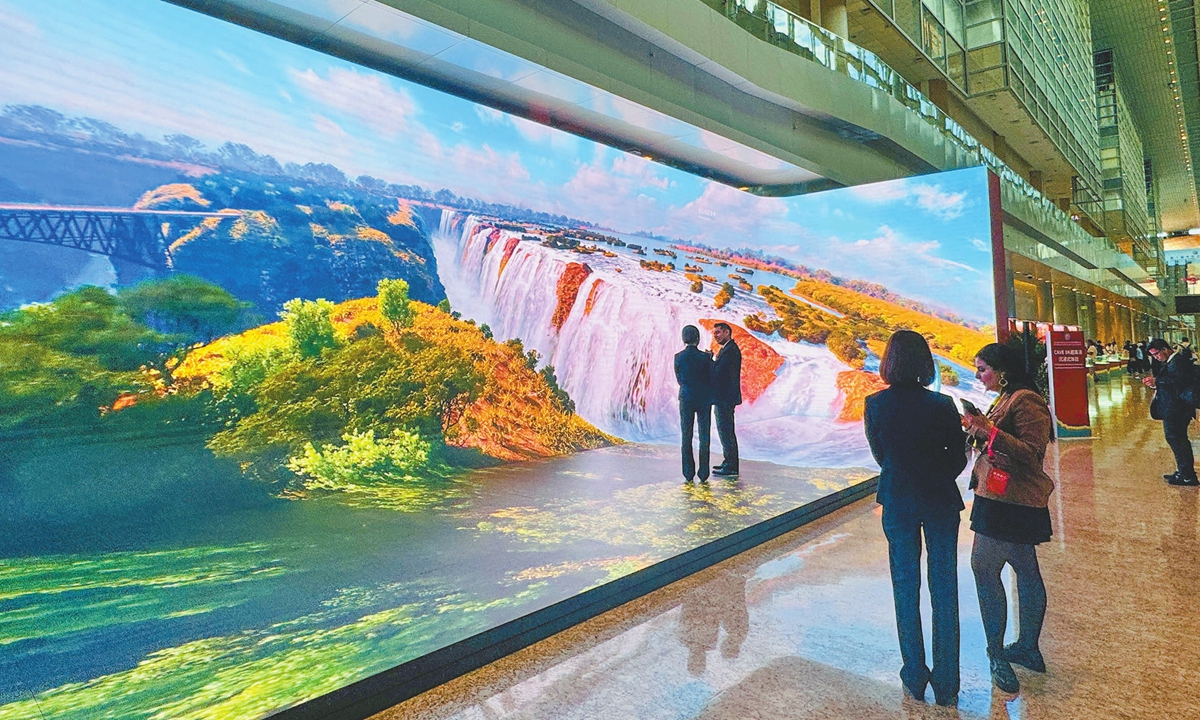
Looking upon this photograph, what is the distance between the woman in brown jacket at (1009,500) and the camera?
2.16 meters

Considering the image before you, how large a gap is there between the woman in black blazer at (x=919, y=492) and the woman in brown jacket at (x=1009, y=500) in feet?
0.59

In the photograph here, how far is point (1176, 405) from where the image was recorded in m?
5.16

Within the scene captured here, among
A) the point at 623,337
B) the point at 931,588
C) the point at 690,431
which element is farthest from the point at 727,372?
the point at 931,588

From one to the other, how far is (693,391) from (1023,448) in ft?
10.8

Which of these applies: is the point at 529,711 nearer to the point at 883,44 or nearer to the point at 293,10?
the point at 293,10

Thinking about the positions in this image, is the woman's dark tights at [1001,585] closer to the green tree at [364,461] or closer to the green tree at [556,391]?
the green tree at [364,461]

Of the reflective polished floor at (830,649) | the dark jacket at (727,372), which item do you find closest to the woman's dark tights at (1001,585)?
the reflective polished floor at (830,649)

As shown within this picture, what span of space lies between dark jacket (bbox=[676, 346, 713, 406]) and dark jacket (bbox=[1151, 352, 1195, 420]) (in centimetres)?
379

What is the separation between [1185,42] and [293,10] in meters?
28.7

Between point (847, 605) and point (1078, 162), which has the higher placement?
point (1078, 162)

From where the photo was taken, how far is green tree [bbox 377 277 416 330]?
222 inches

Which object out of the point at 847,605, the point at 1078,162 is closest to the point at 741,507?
the point at 847,605

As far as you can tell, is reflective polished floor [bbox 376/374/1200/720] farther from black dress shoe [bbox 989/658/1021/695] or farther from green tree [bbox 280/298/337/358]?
green tree [bbox 280/298/337/358]

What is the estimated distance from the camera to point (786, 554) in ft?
12.6
